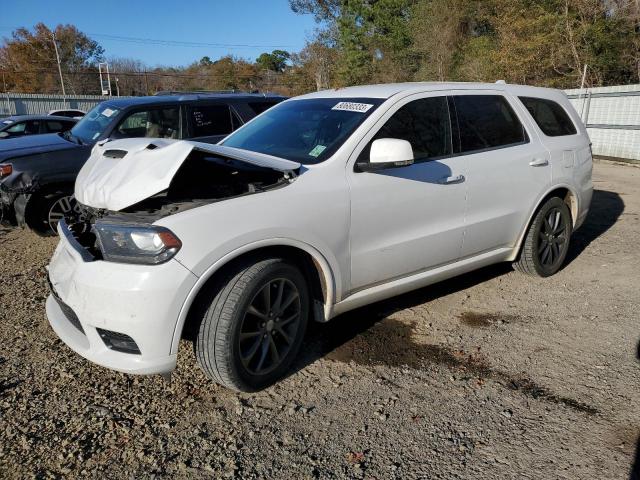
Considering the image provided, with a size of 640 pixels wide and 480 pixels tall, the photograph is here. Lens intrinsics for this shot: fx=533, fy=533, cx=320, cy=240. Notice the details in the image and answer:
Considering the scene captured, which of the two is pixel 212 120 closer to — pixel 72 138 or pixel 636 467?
pixel 72 138

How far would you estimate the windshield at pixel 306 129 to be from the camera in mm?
3578

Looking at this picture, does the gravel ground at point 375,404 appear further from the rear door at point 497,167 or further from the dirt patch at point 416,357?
the rear door at point 497,167

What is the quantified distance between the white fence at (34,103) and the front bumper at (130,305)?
110ft

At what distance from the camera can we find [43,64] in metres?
57.0

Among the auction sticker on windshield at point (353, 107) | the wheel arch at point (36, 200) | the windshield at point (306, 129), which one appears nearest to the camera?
the windshield at point (306, 129)

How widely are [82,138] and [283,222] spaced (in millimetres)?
4639

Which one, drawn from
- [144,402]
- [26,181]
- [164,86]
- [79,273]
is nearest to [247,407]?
[144,402]

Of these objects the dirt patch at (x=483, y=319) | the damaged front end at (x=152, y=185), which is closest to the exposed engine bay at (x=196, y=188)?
the damaged front end at (x=152, y=185)

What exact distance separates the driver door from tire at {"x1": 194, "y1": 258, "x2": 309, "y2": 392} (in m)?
0.50

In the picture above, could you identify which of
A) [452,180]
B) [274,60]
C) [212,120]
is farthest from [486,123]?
[274,60]

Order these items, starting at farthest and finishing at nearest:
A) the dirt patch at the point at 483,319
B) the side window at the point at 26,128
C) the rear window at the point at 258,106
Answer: the side window at the point at 26,128, the rear window at the point at 258,106, the dirt patch at the point at 483,319

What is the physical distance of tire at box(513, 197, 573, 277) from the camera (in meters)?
4.80

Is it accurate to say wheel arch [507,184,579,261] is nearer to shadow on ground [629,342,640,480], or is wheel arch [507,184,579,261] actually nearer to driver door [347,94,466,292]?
driver door [347,94,466,292]

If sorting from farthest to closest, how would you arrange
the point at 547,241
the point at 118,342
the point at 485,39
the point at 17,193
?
1. the point at 485,39
2. the point at 17,193
3. the point at 547,241
4. the point at 118,342
